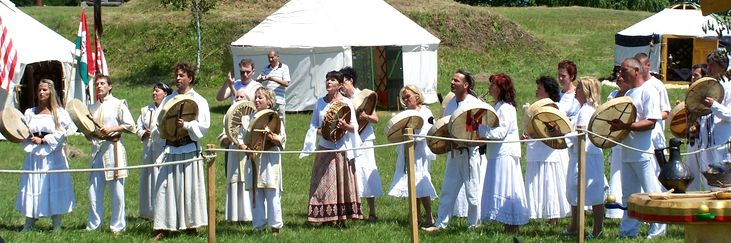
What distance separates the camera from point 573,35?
42062 mm

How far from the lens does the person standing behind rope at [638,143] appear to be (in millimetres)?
9164

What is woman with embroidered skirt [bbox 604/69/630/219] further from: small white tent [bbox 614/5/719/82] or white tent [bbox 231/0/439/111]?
small white tent [bbox 614/5/719/82]

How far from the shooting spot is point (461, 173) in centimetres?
991

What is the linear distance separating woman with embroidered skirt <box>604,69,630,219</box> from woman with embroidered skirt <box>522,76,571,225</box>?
1.40 ft

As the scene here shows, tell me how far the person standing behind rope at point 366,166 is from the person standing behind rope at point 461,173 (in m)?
0.93

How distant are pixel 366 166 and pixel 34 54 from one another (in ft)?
33.6

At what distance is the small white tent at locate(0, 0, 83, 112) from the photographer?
785 inches

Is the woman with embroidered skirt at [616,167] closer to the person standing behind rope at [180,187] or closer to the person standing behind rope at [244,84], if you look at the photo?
the person standing behind rope at [180,187]

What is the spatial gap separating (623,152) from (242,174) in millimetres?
3135

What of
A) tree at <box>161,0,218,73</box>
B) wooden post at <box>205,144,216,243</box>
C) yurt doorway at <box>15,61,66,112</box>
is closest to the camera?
wooden post at <box>205,144,216,243</box>

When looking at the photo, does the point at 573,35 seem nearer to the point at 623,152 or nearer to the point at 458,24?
the point at 458,24

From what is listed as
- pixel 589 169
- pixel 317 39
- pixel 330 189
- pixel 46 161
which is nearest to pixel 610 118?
pixel 589 169

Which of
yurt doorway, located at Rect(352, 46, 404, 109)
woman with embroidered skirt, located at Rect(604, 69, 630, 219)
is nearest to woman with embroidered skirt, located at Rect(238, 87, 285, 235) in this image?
woman with embroidered skirt, located at Rect(604, 69, 630, 219)

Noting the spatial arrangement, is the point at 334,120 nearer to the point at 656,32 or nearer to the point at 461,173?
the point at 461,173
